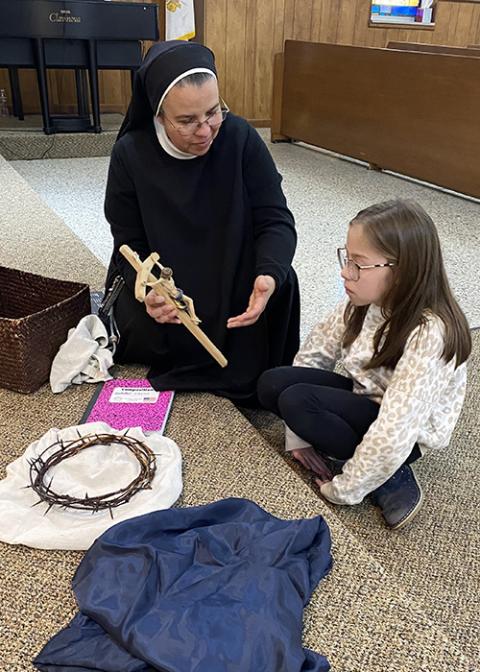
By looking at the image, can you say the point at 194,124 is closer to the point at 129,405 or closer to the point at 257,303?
the point at 257,303

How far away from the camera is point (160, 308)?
141 cm

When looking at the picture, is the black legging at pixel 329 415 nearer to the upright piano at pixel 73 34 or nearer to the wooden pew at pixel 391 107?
the wooden pew at pixel 391 107

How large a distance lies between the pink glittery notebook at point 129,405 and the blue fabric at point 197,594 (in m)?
0.39

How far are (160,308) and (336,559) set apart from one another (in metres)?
0.63

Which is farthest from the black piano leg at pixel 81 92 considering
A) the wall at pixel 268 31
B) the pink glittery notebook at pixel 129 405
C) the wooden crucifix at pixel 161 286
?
the wooden crucifix at pixel 161 286

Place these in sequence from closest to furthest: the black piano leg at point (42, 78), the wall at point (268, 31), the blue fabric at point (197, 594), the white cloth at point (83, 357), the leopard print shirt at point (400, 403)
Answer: the blue fabric at point (197, 594)
the leopard print shirt at point (400, 403)
the white cloth at point (83, 357)
the black piano leg at point (42, 78)
the wall at point (268, 31)

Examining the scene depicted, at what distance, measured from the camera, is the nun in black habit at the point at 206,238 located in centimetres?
155

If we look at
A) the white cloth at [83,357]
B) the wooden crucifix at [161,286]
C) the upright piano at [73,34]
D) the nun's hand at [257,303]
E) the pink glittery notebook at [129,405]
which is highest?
the upright piano at [73,34]

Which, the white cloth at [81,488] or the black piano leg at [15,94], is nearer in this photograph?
the white cloth at [81,488]

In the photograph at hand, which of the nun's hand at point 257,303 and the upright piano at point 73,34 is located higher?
the upright piano at point 73,34

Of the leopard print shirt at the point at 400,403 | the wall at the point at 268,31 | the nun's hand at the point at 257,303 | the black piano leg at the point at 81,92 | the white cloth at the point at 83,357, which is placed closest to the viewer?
the leopard print shirt at the point at 400,403

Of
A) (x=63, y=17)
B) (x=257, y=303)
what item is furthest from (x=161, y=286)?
(x=63, y=17)

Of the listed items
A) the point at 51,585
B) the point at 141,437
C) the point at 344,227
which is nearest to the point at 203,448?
the point at 141,437

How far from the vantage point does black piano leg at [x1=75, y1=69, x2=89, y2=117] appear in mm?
5023
